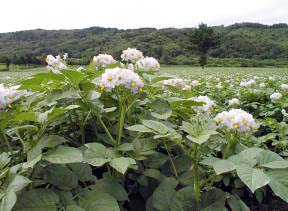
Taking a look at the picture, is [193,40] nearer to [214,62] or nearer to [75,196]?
[214,62]

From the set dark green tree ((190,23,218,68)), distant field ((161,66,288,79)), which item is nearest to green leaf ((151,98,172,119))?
distant field ((161,66,288,79))

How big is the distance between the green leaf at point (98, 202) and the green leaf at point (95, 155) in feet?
0.39

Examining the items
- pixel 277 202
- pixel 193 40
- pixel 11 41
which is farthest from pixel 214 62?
pixel 11 41

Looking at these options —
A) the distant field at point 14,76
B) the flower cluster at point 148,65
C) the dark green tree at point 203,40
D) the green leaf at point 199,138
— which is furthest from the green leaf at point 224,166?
the dark green tree at point 203,40

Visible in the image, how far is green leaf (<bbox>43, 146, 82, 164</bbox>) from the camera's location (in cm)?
124

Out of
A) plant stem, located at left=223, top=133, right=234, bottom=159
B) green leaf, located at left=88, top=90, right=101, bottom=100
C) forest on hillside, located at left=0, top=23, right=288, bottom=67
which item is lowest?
forest on hillside, located at left=0, top=23, right=288, bottom=67

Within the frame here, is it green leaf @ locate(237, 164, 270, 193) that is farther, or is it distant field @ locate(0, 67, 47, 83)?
distant field @ locate(0, 67, 47, 83)

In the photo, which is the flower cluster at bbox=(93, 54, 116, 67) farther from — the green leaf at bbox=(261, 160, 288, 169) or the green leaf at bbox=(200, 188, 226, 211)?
the green leaf at bbox=(261, 160, 288, 169)

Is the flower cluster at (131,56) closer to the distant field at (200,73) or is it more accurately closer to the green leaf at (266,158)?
the green leaf at (266,158)

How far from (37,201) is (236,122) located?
3.12 ft

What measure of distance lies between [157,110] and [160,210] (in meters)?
0.50

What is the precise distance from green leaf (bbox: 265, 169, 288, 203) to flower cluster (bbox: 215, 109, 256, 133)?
0.38m

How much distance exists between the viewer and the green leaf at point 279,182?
3.98 ft

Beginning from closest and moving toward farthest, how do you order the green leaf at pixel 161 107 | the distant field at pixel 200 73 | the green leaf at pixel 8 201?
the green leaf at pixel 8 201
the green leaf at pixel 161 107
the distant field at pixel 200 73
